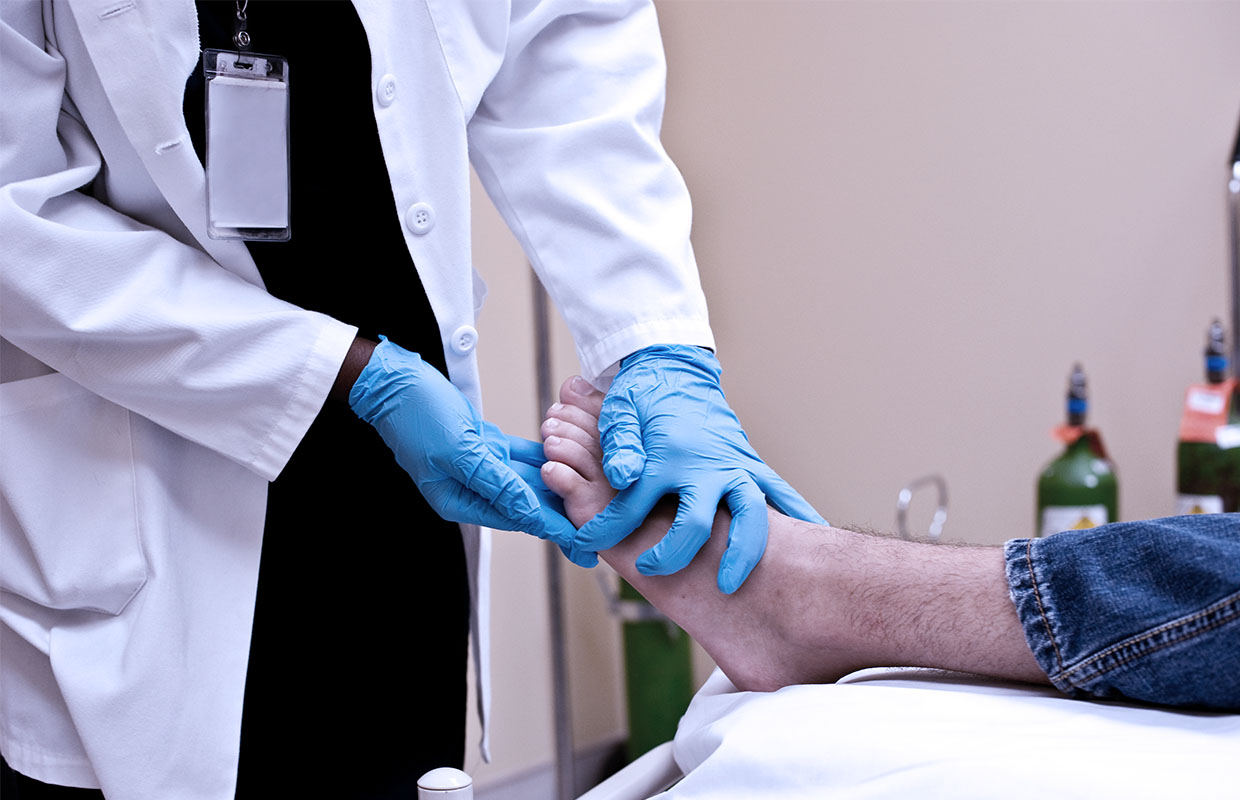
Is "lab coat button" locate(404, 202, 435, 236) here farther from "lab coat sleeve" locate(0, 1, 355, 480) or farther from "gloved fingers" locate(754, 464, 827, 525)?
"gloved fingers" locate(754, 464, 827, 525)

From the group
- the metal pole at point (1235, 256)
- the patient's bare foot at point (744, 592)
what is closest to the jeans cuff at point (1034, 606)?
the patient's bare foot at point (744, 592)

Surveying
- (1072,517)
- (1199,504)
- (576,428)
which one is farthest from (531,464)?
(1199,504)

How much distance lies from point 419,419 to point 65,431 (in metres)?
0.31

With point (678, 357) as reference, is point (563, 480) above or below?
below

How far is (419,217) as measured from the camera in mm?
970

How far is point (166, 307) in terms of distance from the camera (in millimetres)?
831

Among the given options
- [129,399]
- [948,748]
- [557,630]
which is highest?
[129,399]

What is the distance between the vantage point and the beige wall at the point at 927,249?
1.98 metres

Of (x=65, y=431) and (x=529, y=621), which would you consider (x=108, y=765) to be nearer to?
(x=65, y=431)

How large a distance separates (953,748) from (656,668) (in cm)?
178

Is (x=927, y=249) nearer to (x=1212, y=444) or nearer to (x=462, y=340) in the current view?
(x=1212, y=444)

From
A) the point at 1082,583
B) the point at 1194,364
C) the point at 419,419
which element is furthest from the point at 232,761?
the point at 1194,364

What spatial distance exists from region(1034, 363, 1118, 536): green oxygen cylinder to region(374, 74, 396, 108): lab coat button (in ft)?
4.29

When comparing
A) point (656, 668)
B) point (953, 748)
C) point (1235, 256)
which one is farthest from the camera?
point (656, 668)
